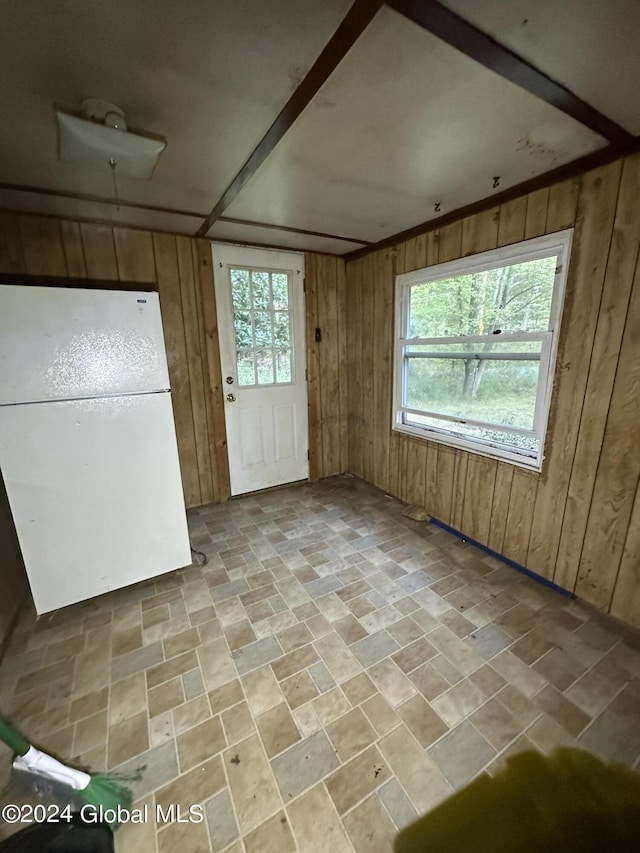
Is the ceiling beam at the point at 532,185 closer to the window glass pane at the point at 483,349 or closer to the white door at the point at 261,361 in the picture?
the window glass pane at the point at 483,349

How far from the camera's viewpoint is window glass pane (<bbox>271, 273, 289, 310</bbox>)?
318 centimetres

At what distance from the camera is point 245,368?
3164mm

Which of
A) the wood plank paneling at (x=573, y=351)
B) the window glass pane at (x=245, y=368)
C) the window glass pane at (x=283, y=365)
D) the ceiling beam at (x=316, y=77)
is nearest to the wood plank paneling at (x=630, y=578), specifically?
the wood plank paneling at (x=573, y=351)

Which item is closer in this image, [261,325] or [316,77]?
[316,77]

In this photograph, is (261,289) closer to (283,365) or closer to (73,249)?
(283,365)

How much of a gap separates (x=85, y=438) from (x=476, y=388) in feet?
7.87

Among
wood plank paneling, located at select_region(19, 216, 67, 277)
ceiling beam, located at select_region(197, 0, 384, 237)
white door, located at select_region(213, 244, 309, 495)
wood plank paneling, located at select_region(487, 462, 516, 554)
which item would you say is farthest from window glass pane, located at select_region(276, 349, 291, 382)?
wood plank paneling, located at select_region(487, 462, 516, 554)

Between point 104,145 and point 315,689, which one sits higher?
point 104,145

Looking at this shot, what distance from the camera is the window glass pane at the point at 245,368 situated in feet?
10.3

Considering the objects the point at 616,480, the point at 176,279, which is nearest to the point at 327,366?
the point at 176,279

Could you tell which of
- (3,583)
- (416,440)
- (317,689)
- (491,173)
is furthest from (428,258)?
(3,583)

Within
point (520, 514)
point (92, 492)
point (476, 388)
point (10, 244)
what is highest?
point (10, 244)

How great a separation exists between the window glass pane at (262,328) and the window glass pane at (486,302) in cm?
127

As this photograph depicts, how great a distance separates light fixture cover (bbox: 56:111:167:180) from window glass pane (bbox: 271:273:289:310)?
1.57m
